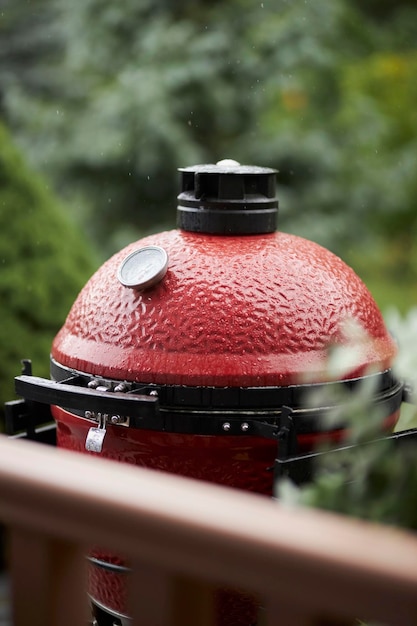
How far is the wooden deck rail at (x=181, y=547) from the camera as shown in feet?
2.99

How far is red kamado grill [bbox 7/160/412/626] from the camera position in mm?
2100

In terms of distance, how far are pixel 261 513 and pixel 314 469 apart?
1091 millimetres

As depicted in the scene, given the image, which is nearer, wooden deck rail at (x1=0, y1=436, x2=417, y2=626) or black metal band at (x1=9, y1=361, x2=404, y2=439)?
wooden deck rail at (x1=0, y1=436, x2=417, y2=626)

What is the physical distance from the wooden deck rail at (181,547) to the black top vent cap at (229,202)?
135cm

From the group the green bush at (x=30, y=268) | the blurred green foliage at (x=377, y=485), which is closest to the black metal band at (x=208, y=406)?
the blurred green foliage at (x=377, y=485)

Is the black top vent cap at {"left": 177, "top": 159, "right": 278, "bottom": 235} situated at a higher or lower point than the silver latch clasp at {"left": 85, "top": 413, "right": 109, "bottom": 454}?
higher

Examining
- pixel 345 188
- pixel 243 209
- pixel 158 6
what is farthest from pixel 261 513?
pixel 345 188

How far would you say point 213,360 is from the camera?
2.12m

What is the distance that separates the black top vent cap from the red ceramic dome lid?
0.19ft

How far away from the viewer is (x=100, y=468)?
3.47 ft

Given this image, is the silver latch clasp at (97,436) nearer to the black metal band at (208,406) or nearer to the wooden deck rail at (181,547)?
the black metal band at (208,406)

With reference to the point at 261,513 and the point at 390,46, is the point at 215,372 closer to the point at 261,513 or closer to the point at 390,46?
the point at 261,513

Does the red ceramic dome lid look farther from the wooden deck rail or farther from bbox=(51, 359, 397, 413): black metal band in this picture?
the wooden deck rail

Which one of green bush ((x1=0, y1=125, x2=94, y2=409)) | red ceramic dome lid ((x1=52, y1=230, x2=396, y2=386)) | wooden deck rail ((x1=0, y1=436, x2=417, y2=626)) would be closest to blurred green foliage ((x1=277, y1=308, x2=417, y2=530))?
wooden deck rail ((x1=0, y1=436, x2=417, y2=626))
